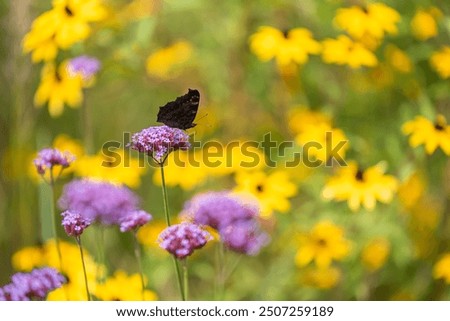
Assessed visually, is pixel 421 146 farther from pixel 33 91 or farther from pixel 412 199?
pixel 33 91

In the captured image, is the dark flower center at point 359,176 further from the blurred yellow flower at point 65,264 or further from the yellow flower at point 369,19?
the blurred yellow flower at point 65,264

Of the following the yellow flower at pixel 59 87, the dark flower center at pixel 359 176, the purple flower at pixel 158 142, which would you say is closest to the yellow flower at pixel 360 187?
the dark flower center at pixel 359 176

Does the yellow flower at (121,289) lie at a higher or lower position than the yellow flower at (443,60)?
lower

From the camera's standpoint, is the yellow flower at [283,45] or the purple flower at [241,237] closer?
the purple flower at [241,237]

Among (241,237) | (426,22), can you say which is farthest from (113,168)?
(426,22)

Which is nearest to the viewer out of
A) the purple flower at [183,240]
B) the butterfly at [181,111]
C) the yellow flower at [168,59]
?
the purple flower at [183,240]

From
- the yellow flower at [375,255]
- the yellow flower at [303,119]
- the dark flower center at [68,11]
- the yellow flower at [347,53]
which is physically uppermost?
the dark flower center at [68,11]

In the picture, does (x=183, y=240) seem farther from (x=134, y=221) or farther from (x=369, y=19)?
(x=369, y=19)
